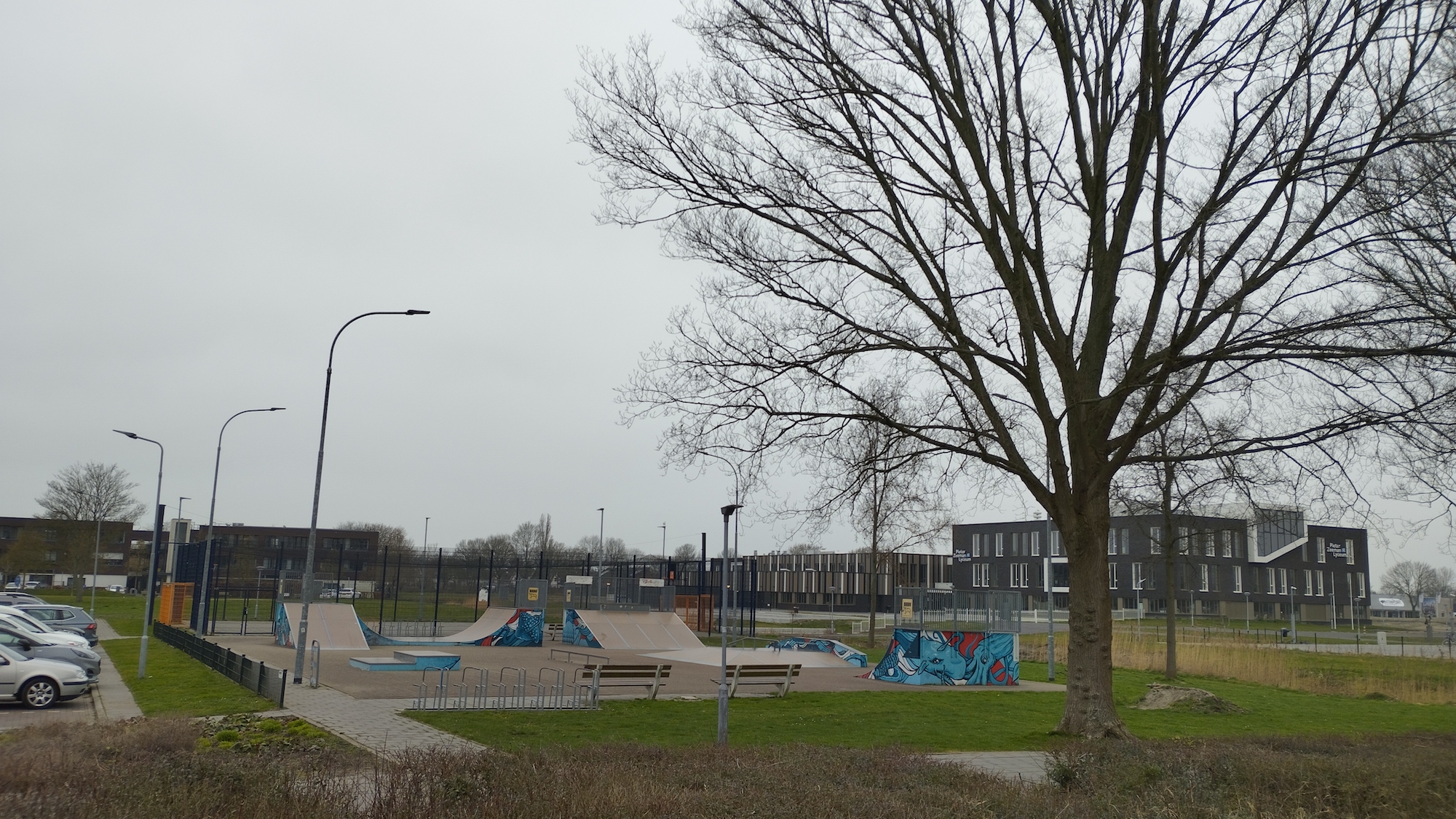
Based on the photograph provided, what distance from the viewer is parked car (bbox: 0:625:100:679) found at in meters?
23.1

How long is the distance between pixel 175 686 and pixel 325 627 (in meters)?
13.9

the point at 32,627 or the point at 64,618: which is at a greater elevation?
the point at 32,627

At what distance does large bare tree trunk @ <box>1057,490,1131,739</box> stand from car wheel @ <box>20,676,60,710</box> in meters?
18.1

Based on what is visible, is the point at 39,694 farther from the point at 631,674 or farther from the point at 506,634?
the point at 506,634

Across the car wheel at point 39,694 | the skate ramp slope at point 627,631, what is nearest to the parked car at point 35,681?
the car wheel at point 39,694

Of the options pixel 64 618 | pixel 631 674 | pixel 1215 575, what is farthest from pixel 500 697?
pixel 1215 575

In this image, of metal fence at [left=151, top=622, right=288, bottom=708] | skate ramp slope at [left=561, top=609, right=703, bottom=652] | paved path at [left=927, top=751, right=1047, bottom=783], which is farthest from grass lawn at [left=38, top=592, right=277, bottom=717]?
skate ramp slope at [left=561, top=609, right=703, bottom=652]

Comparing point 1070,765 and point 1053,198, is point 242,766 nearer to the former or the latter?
point 1070,765

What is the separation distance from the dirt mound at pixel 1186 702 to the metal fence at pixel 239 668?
17.8m

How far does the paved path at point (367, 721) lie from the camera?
45.8 feet

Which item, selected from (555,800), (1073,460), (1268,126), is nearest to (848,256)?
(1073,460)

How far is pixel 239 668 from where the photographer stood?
2183cm

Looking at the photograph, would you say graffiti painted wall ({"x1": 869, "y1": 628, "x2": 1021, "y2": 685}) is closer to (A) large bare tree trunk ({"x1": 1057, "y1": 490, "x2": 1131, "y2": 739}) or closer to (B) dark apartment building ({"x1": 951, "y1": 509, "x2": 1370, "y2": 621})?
(A) large bare tree trunk ({"x1": 1057, "y1": 490, "x2": 1131, "y2": 739})

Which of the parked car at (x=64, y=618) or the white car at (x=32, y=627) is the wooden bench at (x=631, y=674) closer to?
the white car at (x=32, y=627)
